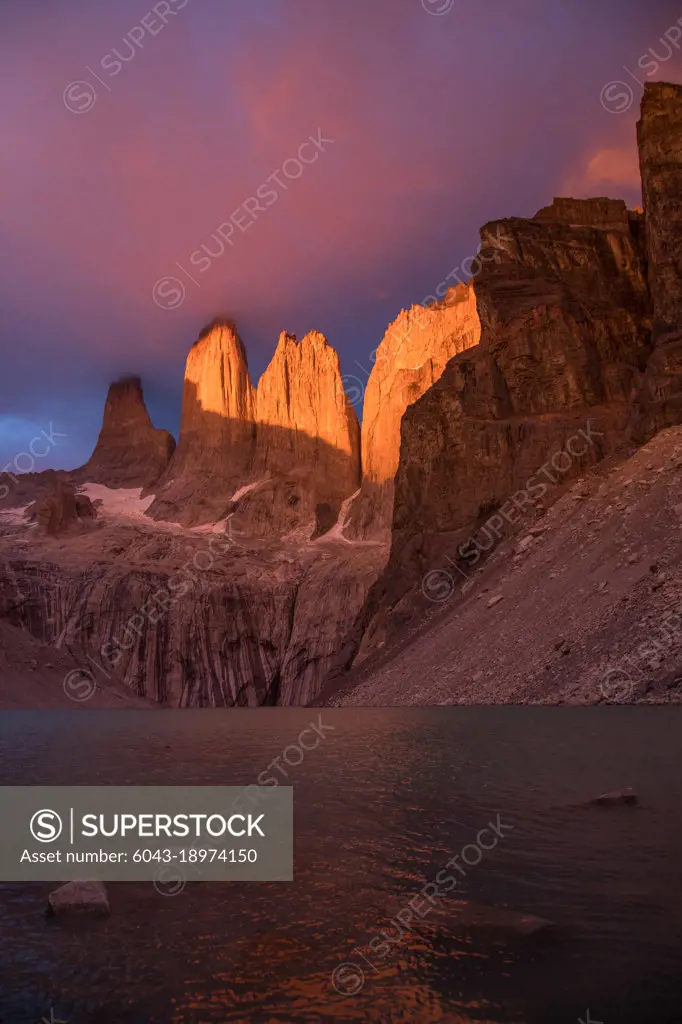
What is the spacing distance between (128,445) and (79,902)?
16925cm

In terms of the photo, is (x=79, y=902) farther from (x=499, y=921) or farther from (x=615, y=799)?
(x=615, y=799)

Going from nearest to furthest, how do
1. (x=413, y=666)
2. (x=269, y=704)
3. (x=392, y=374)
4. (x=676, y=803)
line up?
(x=676, y=803) < (x=413, y=666) < (x=269, y=704) < (x=392, y=374)

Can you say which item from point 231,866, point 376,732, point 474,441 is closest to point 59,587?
point 474,441

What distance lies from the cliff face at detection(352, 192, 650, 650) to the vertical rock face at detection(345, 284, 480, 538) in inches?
1128

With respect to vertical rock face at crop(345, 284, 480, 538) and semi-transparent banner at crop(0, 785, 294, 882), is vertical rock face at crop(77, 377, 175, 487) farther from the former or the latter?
semi-transparent banner at crop(0, 785, 294, 882)

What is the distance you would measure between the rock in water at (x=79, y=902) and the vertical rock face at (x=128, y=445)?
151 m

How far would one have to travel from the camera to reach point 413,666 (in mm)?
54969

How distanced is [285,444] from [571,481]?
8339 centimetres

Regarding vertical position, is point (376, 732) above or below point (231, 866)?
above

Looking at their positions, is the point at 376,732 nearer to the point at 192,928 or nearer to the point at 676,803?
the point at 676,803

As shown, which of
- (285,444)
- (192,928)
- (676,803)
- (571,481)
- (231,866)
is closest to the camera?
(192,928)

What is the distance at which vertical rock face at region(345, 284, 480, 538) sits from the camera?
117 m

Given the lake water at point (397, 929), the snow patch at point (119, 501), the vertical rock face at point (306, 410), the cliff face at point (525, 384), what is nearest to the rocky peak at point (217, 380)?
the vertical rock face at point (306, 410)

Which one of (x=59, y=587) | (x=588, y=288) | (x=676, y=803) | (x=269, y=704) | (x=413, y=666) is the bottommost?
(x=676, y=803)
